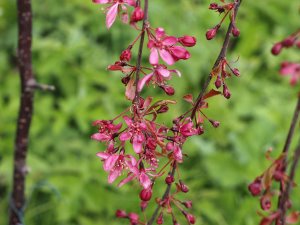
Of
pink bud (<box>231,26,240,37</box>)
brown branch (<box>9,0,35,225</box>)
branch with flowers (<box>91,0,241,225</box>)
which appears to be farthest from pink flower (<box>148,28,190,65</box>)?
brown branch (<box>9,0,35,225</box>)

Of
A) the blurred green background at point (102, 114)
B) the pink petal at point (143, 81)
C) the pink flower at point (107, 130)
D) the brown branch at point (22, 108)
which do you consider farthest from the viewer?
the blurred green background at point (102, 114)

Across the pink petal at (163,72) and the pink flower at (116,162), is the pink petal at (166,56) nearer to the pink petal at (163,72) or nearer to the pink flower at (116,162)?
the pink petal at (163,72)

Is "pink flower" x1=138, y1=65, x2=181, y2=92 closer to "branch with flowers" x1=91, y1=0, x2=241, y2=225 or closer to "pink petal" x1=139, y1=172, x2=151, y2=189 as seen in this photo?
"branch with flowers" x1=91, y1=0, x2=241, y2=225

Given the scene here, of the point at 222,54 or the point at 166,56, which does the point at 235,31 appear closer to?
the point at 222,54

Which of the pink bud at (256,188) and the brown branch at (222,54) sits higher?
the brown branch at (222,54)

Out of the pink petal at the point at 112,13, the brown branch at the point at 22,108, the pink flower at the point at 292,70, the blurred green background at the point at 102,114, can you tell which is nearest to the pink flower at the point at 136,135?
the pink petal at the point at 112,13

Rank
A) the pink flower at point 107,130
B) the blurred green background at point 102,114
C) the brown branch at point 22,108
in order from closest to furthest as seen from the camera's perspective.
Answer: the pink flower at point 107,130, the brown branch at point 22,108, the blurred green background at point 102,114
